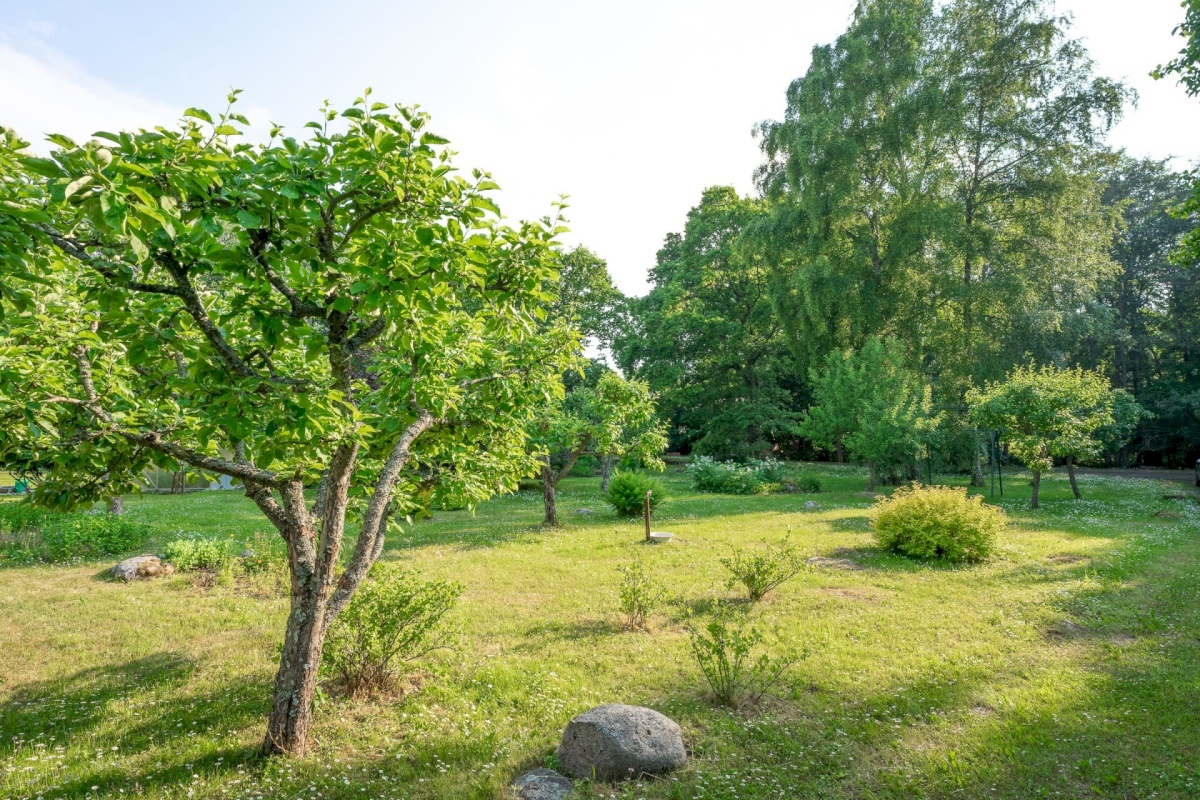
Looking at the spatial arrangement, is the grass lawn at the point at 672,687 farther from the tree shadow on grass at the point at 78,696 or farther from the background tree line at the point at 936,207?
the background tree line at the point at 936,207

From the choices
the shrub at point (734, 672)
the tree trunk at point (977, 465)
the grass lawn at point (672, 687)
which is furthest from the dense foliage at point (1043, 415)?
the shrub at point (734, 672)

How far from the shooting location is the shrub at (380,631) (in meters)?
5.07

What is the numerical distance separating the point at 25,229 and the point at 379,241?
1356mm

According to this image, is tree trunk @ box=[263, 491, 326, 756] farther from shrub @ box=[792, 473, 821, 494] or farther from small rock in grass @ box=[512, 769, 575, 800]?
shrub @ box=[792, 473, 821, 494]

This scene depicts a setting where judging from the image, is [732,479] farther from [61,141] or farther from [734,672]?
[61,141]

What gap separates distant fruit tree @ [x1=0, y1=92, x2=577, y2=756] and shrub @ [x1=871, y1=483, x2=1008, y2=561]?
26.9 ft

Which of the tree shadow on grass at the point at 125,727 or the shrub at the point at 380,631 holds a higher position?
the shrub at the point at 380,631

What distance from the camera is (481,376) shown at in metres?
5.25

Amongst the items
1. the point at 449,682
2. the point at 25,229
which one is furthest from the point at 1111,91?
the point at 25,229

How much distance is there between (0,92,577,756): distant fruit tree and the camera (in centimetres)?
249

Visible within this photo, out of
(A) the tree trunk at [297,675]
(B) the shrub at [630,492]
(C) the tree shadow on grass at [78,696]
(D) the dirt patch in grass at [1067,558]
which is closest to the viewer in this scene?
(A) the tree trunk at [297,675]

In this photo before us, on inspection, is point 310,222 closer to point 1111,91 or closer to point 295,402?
point 295,402

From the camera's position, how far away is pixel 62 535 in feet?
35.3

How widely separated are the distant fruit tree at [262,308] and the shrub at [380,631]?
2.87 feet
